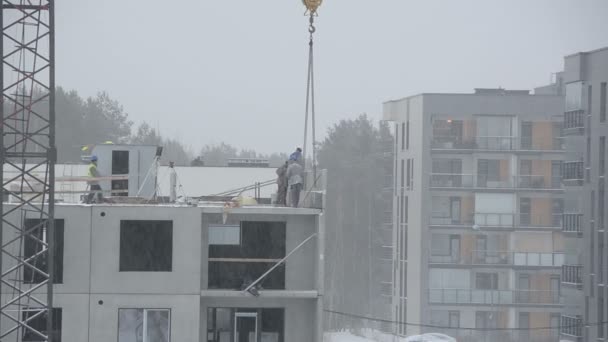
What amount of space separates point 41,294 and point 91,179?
3.67 meters

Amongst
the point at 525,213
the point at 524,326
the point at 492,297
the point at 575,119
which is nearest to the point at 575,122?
the point at 575,119

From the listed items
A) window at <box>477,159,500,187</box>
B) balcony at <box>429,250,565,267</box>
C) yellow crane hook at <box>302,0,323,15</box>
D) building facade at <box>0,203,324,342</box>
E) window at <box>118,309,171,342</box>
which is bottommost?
balcony at <box>429,250,565,267</box>

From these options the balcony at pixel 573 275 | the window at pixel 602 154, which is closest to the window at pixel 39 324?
the window at pixel 602 154

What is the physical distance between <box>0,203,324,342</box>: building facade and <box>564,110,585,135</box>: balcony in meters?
30.2

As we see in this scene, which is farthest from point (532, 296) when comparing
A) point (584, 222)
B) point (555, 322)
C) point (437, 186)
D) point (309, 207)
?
point (309, 207)

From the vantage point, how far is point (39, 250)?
1489 inches

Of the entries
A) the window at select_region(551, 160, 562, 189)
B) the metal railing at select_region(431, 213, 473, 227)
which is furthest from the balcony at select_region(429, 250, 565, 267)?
the window at select_region(551, 160, 562, 189)

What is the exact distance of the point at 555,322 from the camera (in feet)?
273

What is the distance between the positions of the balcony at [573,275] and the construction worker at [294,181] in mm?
30151

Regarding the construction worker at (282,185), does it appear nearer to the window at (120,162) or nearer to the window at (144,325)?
the window at (144,325)

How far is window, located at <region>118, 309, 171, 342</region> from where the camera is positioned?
35.0m

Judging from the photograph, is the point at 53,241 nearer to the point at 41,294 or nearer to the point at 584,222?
the point at 41,294

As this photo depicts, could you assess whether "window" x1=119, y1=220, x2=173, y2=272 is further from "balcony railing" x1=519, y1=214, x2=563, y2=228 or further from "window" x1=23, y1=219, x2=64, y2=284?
"balcony railing" x1=519, y1=214, x2=563, y2=228

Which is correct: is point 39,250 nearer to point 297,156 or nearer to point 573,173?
point 297,156
